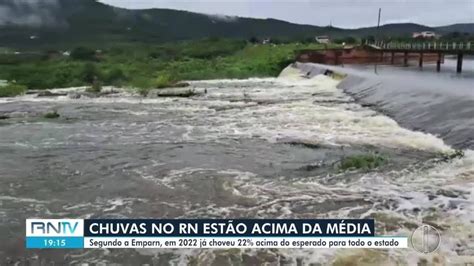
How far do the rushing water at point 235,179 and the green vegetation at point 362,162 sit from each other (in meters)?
0.27

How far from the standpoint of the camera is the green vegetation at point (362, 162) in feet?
36.6

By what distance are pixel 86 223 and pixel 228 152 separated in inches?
263

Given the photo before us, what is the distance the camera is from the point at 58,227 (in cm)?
688

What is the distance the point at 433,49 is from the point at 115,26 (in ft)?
403

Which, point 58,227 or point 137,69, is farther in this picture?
point 137,69

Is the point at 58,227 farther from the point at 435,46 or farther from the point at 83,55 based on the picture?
the point at 83,55

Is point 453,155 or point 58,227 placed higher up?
point 453,155

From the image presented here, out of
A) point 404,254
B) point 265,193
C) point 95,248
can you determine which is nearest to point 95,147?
point 265,193

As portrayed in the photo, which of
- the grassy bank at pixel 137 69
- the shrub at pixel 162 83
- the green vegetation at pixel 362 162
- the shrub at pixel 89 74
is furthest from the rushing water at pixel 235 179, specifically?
the shrub at pixel 89 74

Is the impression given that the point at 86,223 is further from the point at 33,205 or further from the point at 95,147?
the point at 95,147

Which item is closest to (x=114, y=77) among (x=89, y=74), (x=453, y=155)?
(x=89, y=74)

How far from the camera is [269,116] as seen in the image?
67.7 ft

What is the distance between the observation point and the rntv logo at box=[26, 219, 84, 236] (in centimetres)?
680

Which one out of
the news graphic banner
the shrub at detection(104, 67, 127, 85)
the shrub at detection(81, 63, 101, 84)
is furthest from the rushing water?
the shrub at detection(81, 63, 101, 84)
